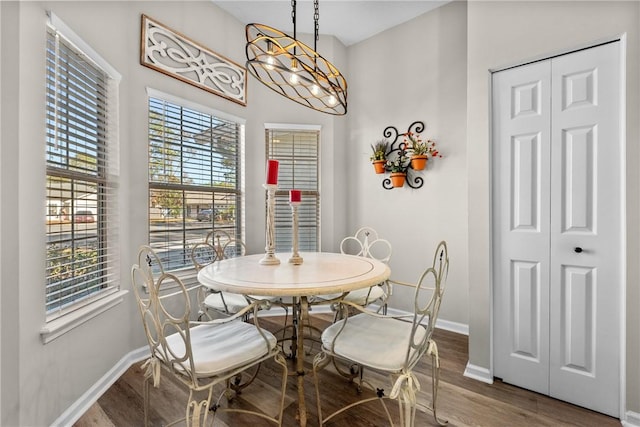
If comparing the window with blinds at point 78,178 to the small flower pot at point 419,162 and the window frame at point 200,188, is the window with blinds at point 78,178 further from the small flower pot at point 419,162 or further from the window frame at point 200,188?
the small flower pot at point 419,162

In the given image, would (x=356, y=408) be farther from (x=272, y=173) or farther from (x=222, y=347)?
(x=272, y=173)

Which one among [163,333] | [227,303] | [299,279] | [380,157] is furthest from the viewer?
[380,157]

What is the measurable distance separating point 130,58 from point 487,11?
8.55ft

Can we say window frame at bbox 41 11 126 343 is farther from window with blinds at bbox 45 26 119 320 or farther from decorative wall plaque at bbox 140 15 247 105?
decorative wall plaque at bbox 140 15 247 105

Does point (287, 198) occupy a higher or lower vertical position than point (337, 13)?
lower

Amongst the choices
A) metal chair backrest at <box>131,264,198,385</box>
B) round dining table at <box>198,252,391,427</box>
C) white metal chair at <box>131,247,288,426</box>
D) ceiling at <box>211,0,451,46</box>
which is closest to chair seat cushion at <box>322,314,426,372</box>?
round dining table at <box>198,252,391,427</box>

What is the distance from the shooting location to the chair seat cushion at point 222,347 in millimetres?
1354

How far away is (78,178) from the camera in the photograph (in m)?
1.84

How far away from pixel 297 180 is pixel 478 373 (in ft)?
8.13

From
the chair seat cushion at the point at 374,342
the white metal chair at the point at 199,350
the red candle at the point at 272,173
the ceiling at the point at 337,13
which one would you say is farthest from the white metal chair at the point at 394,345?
the ceiling at the point at 337,13

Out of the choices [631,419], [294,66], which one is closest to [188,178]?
[294,66]

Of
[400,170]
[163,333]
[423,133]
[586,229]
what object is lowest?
[163,333]

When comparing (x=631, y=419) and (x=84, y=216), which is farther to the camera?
(x=84, y=216)

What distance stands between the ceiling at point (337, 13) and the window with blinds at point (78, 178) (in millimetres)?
1636
